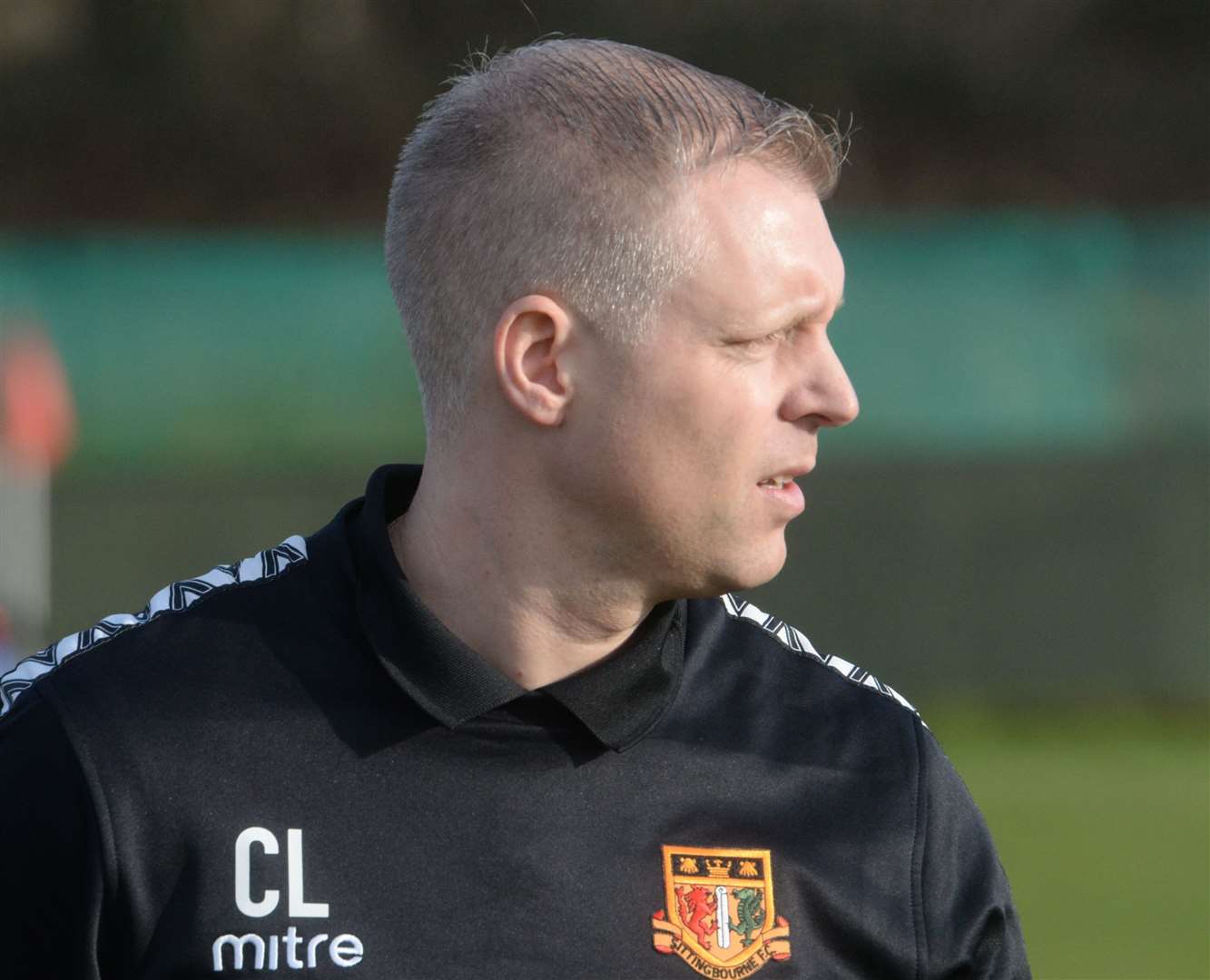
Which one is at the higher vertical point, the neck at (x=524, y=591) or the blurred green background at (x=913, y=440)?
the blurred green background at (x=913, y=440)

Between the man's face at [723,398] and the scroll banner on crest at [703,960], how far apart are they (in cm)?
38

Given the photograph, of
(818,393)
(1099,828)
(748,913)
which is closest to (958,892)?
(748,913)

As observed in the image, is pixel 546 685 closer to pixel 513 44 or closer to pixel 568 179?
pixel 568 179

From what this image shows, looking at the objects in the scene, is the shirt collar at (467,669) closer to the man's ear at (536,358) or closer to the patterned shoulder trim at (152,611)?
the patterned shoulder trim at (152,611)

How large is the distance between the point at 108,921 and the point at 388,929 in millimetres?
289

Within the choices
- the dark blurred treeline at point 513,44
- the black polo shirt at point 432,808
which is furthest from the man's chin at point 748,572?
the dark blurred treeline at point 513,44

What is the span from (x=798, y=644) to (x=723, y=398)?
0.40m

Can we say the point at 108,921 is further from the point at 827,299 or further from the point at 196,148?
the point at 196,148

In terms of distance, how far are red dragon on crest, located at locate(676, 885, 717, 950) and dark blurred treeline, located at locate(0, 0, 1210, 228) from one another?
1245cm

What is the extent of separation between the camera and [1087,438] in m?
11.2

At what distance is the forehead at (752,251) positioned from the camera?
206 centimetres

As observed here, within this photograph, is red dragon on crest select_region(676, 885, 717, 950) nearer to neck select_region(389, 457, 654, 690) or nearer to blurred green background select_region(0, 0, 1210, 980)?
neck select_region(389, 457, 654, 690)

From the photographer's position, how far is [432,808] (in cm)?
205

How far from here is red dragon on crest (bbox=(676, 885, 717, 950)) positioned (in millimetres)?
2076
